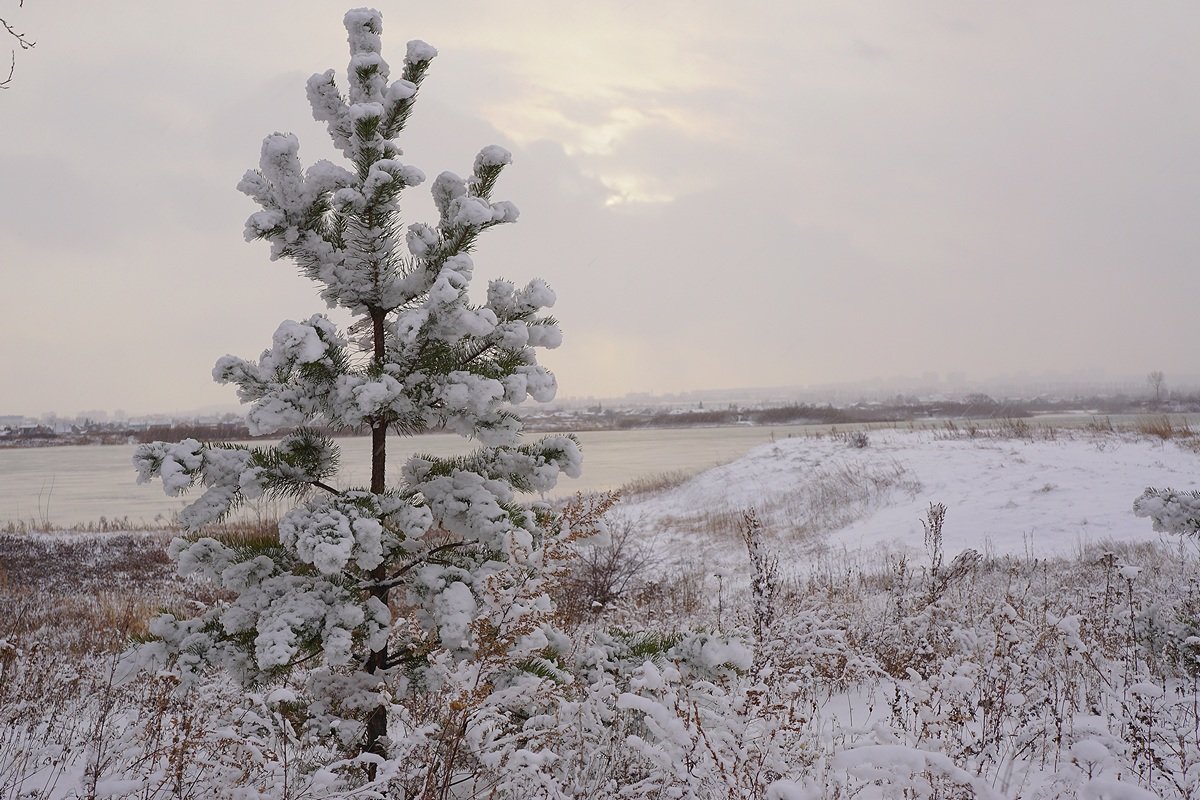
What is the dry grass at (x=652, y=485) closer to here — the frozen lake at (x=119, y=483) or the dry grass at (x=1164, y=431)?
the frozen lake at (x=119, y=483)

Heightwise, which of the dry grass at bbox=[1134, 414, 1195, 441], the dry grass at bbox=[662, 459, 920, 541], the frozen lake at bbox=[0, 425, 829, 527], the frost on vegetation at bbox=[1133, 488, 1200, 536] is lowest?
the frozen lake at bbox=[0, 425, 829, 527]

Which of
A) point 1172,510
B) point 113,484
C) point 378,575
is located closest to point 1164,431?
point 1172,510

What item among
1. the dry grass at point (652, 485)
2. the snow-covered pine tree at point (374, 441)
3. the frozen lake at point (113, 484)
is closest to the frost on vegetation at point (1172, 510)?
the snow-covered pine tree at point (374, 441)

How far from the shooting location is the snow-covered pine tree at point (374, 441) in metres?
2.99

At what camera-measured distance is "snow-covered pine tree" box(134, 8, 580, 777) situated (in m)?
2.99

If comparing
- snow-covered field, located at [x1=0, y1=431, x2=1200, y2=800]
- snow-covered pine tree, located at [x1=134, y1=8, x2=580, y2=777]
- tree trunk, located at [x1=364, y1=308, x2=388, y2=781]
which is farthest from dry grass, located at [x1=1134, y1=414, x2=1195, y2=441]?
tree trunk, located at [x1=364, y1=308, x2=388, y2=781]

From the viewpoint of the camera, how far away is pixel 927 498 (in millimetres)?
16234

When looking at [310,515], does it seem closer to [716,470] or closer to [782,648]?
[782,648]

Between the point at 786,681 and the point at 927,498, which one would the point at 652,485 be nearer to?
the point at 927,498

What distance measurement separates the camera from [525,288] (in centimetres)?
356

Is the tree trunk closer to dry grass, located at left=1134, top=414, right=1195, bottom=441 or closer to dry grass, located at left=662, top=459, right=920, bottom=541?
dry grass, located at left=662, top=459, right=920, bottom=541

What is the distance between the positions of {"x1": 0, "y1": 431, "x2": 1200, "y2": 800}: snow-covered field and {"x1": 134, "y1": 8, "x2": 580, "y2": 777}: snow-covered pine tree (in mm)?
346

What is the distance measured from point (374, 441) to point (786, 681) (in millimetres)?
2678

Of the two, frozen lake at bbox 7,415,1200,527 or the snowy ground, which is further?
frozen lake at bbox 7,415,1200,527
